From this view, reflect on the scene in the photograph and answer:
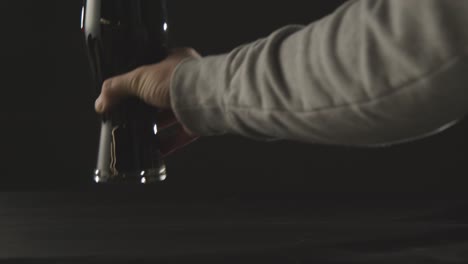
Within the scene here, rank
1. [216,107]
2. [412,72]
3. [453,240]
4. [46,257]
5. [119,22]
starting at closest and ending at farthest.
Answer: [412,72], [216,107], [119,22], [46,257], [453,240]

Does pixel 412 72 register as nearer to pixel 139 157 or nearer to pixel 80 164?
pixel 139 157

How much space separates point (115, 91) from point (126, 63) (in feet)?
0.20

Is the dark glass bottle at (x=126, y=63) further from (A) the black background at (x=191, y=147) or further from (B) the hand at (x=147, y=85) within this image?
(A) the black background at (x=191, y=147)

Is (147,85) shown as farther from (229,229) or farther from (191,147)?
(191,147)

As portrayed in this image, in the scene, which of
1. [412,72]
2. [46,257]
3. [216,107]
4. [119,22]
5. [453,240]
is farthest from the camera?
[453,240]

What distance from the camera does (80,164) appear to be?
1.28 metres

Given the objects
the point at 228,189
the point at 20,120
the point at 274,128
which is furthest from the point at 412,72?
the point at 20,120

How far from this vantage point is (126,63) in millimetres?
598

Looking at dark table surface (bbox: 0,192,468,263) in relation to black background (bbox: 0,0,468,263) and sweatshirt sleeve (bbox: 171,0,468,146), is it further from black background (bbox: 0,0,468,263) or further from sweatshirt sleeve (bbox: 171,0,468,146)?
sweatshirt sleeve (bbox: 171,0,468,146)

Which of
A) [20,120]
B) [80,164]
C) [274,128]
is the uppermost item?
[20,120]

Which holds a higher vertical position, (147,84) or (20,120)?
(20,120)

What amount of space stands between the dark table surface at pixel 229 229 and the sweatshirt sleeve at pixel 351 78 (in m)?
0.34

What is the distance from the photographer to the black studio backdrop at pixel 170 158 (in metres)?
1.26

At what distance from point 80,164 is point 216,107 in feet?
2.91
